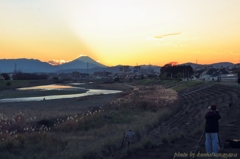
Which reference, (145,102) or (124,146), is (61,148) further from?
(145,102)

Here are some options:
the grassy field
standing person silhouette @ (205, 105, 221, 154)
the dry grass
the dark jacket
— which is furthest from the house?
the dark jacket

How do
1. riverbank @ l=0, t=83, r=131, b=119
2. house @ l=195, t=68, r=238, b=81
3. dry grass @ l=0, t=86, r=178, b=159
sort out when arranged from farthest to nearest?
house @ l=195, t=68, r=238, b=81
riverbank @ l=0, t=83, r=131, b=119
dry grass @ l=0, t=86, r=178, b=159

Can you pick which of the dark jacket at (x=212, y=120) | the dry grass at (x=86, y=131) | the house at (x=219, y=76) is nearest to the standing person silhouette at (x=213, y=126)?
the dark jacket at (x=212, y=120)

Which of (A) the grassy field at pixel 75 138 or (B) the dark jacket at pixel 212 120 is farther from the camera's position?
(A) the grassy field at pixel 75 138

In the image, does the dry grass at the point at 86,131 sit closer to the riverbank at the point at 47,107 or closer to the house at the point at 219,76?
the riverbank at the point at 47,107

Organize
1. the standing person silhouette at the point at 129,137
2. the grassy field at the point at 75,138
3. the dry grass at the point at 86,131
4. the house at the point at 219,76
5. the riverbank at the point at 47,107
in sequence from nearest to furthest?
the standing person silhouette at the point at 129,137 < the grassy field at the point at 75,138 < the dry grass at the point at 86,131 < the riverbank at the point at 47,107 < the house at the point at 219,76

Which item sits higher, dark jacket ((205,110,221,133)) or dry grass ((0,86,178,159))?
dark jacket ((205,110,221,133))

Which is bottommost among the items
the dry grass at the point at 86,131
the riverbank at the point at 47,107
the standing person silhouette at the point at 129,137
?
the riverbank at the point at 47,107

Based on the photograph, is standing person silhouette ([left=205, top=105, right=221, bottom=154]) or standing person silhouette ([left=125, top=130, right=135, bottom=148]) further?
standing person silhouette ([left=125, top=130, right=135, bottom=148])

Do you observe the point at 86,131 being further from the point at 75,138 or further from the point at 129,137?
the point at 129,137

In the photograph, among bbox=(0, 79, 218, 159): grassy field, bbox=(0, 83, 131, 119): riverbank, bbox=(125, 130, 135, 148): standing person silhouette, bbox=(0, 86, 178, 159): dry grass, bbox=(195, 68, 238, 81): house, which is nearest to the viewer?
bbox=(125, 130, 135, 148): standing person silhouette

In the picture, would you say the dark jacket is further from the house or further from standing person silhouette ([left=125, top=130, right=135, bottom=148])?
the house

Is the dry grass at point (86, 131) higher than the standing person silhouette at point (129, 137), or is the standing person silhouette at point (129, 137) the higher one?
the standing person silhouette at point (129, 137)

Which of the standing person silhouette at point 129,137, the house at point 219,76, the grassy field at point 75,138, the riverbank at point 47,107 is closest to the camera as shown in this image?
the standing person silhouette at point 129,137
